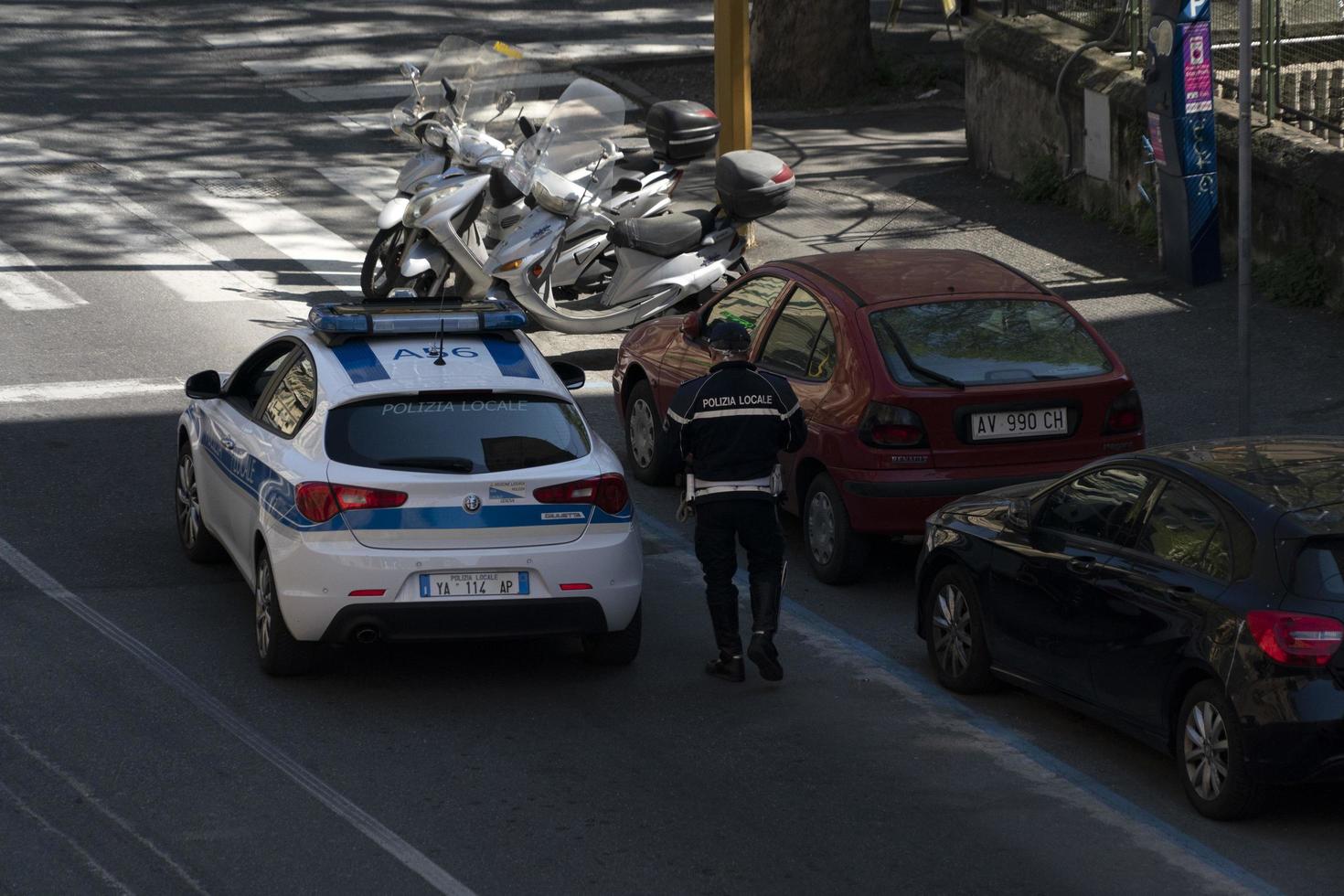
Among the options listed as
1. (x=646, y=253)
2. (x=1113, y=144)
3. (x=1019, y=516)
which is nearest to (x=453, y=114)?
(x=646, y=253)

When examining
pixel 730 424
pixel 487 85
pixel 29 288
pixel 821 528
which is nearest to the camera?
pixel 730 424

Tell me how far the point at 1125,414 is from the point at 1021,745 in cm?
269

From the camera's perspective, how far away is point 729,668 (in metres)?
9.02

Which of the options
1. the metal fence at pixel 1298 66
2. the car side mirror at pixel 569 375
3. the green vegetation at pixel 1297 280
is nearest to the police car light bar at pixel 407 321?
the car side mirror at pixel 569 375

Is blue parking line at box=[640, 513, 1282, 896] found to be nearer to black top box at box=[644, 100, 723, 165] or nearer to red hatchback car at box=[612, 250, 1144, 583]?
red hatchback car at box=[612, 250, 1144, 583]

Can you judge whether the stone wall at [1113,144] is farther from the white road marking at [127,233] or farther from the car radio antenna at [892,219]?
the white road marking at [127,233]

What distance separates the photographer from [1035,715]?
8.66 meters

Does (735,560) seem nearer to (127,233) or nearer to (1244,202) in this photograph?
(1244,202)

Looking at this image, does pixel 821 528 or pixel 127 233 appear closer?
pixel 821 528

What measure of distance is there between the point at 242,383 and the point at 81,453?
303 centimetres

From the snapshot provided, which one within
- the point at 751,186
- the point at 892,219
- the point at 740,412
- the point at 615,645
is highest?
the point at 751,186

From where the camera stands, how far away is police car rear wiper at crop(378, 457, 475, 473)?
8.48 metres

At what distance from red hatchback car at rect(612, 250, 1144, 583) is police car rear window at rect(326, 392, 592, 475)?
1.58 m

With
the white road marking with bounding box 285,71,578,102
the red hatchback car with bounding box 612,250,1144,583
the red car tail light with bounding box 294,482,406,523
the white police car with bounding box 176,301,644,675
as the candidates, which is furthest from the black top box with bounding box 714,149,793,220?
the white road marking with bounding box 285,71,578,102
